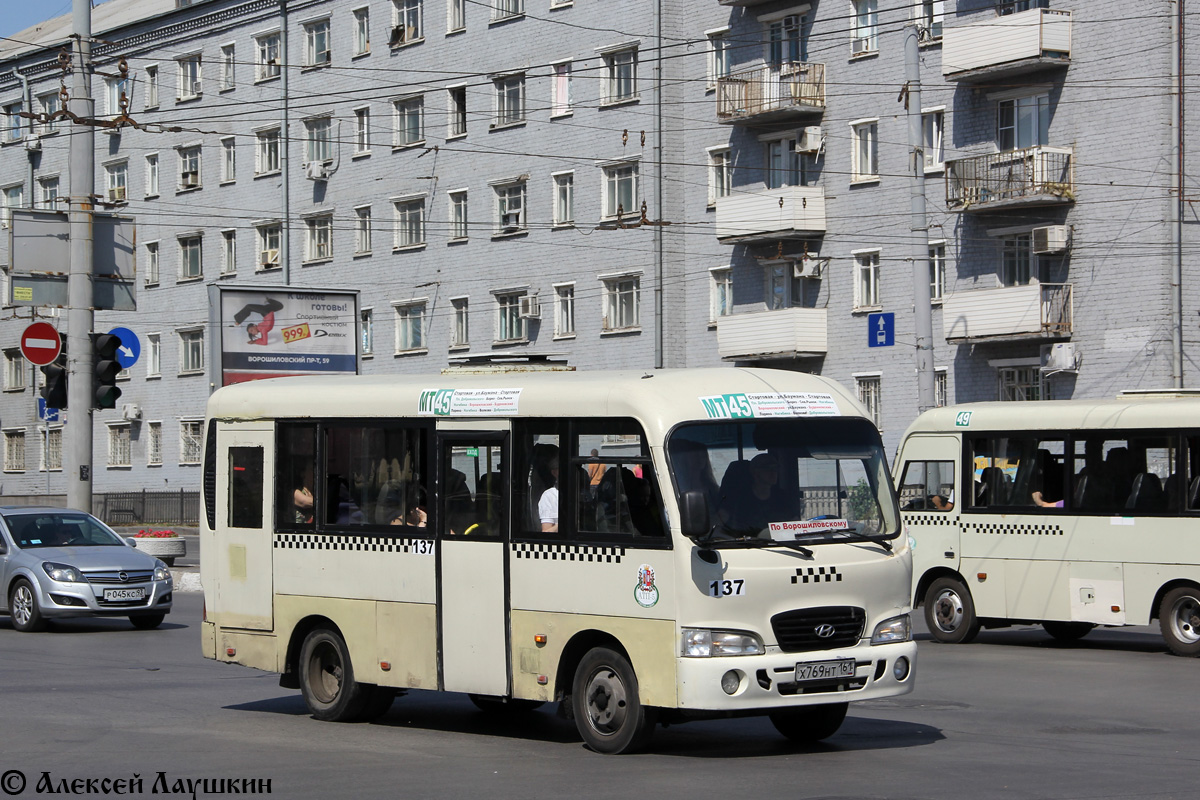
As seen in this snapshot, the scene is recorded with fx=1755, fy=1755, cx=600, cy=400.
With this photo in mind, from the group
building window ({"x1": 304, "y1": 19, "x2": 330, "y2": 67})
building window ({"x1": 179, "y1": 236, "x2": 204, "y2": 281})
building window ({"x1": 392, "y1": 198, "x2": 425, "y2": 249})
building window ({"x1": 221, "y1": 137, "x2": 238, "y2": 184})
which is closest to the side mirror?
building window ({"x1": 392, "y1": 198, "x2": 425, "y2": 249})

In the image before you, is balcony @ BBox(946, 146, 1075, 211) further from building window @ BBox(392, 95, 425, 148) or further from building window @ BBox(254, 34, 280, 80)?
building window @ BBox(254, 34, 280, 80)

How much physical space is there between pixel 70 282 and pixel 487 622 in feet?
52.5

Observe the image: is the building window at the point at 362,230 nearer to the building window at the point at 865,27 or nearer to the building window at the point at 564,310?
the building window at the point at 564,310

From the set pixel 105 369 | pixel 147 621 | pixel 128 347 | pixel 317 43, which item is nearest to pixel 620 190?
pixel 317 43

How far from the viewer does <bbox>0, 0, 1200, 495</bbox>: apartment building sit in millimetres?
37219

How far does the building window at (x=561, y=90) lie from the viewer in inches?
1930

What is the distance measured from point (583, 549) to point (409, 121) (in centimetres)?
4430

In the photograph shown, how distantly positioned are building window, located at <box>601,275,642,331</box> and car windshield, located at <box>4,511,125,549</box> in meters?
26.6

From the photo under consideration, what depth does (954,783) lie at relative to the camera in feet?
31.7

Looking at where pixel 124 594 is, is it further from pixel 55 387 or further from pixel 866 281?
pixel 866 281

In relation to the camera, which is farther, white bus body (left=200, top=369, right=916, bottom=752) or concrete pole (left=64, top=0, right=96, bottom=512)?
concrete pole (left=64, top=0, right=96, bottom=512)

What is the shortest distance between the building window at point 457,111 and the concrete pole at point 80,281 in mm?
26949

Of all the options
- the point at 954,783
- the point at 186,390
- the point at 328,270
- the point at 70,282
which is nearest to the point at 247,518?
the point at 954,783

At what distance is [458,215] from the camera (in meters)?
52.7
